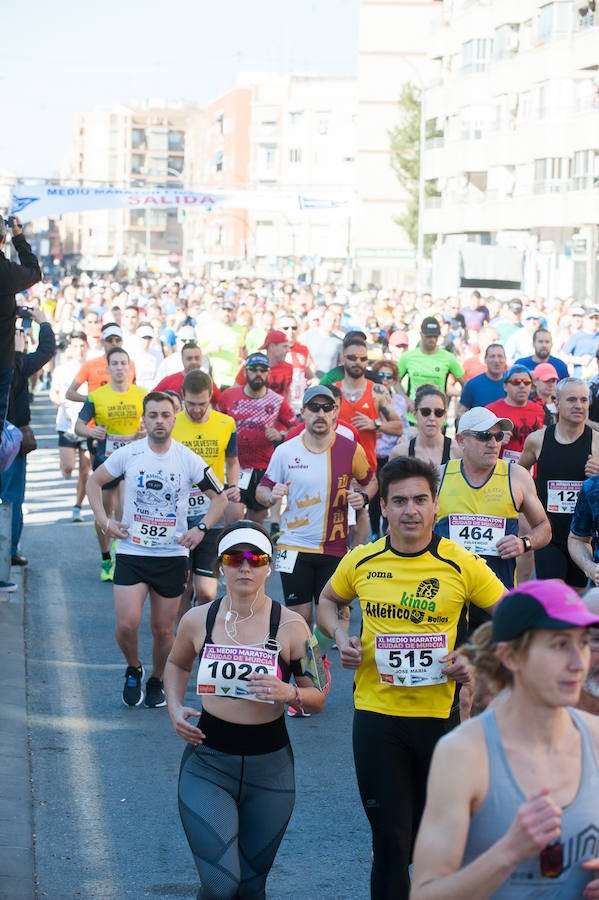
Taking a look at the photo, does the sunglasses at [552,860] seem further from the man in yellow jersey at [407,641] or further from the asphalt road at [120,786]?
the asphalt road at [120,786]

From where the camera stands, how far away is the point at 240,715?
17.6 feet

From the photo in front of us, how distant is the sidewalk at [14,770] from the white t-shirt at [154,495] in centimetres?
117

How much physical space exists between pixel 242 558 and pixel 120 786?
266 centimetres

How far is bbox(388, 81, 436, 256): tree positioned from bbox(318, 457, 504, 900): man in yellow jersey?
90.1 m

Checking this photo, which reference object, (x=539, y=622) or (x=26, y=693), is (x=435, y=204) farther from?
(x=539, y=622)

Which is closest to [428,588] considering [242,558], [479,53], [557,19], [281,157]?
[242,558]

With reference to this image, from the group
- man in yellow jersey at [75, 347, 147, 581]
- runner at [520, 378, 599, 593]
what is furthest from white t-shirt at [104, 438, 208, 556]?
man in yellow jersey at [75, 347, 147, 581]

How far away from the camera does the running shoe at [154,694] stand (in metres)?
9.24

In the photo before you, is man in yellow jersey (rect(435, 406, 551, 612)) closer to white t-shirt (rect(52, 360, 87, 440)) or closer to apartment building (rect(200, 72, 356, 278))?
white t-shirt (rect(52, 360, 87, 440))

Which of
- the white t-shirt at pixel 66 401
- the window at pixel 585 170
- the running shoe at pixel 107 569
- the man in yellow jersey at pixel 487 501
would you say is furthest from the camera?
the window at pixel 585 170

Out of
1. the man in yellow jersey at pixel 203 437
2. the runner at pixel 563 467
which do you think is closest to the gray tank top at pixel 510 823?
the runner at pixel 563 467

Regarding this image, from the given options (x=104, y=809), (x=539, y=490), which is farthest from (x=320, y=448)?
(x=104, y=809)

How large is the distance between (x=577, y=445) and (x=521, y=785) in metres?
6.63

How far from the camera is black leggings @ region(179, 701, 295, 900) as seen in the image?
16.5 feet
